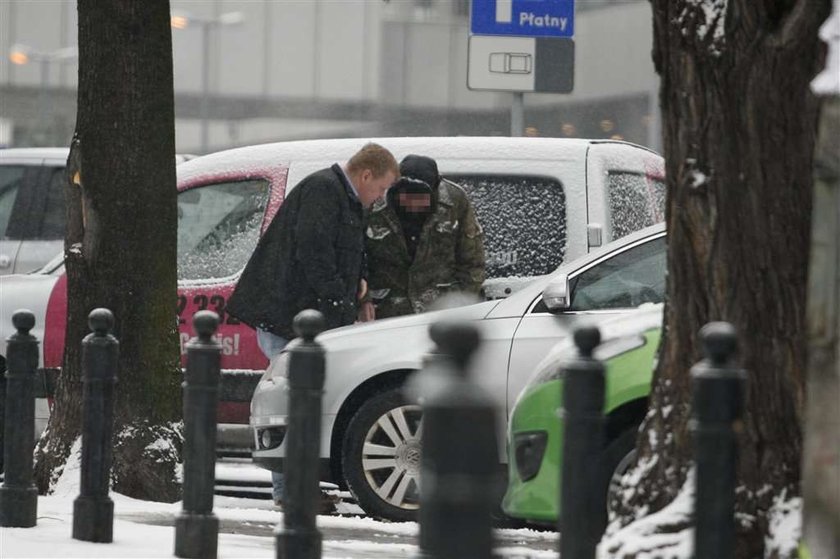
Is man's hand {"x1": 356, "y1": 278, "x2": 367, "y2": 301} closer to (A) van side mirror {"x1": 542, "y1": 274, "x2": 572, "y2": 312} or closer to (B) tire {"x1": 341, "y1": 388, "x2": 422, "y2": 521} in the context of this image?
(B) tire {"x1": 341, "y1": 388, "x2": 422, "y2": 521}

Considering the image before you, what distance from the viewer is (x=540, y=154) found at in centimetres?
1056

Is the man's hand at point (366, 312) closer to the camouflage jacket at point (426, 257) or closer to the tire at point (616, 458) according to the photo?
the camouflage jacket at point (426, 257)

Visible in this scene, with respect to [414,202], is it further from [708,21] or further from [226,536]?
[708,21]

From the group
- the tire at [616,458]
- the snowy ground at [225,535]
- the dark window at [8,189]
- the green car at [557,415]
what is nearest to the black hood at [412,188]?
the snowy ground at [225,535]

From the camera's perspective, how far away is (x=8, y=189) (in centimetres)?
1498

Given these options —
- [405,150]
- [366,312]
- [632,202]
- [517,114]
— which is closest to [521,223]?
[632,202]

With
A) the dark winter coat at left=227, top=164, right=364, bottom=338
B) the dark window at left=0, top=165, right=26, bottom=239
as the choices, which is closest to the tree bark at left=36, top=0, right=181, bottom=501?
the dark winter coat at left=227, top=164, right=364, bottom=338

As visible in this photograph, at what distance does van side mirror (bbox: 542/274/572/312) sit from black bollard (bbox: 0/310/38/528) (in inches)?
85.3

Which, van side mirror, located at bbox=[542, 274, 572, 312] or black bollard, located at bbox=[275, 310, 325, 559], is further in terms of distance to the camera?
van side mirror, located at bbox=[542, 274, 572, 312]

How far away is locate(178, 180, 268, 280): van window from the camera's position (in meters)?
10.9

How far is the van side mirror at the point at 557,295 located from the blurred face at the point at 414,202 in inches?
64.3

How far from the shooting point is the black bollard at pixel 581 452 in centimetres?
484

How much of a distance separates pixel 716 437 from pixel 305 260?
4918mm

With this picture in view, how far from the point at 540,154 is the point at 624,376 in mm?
3702
